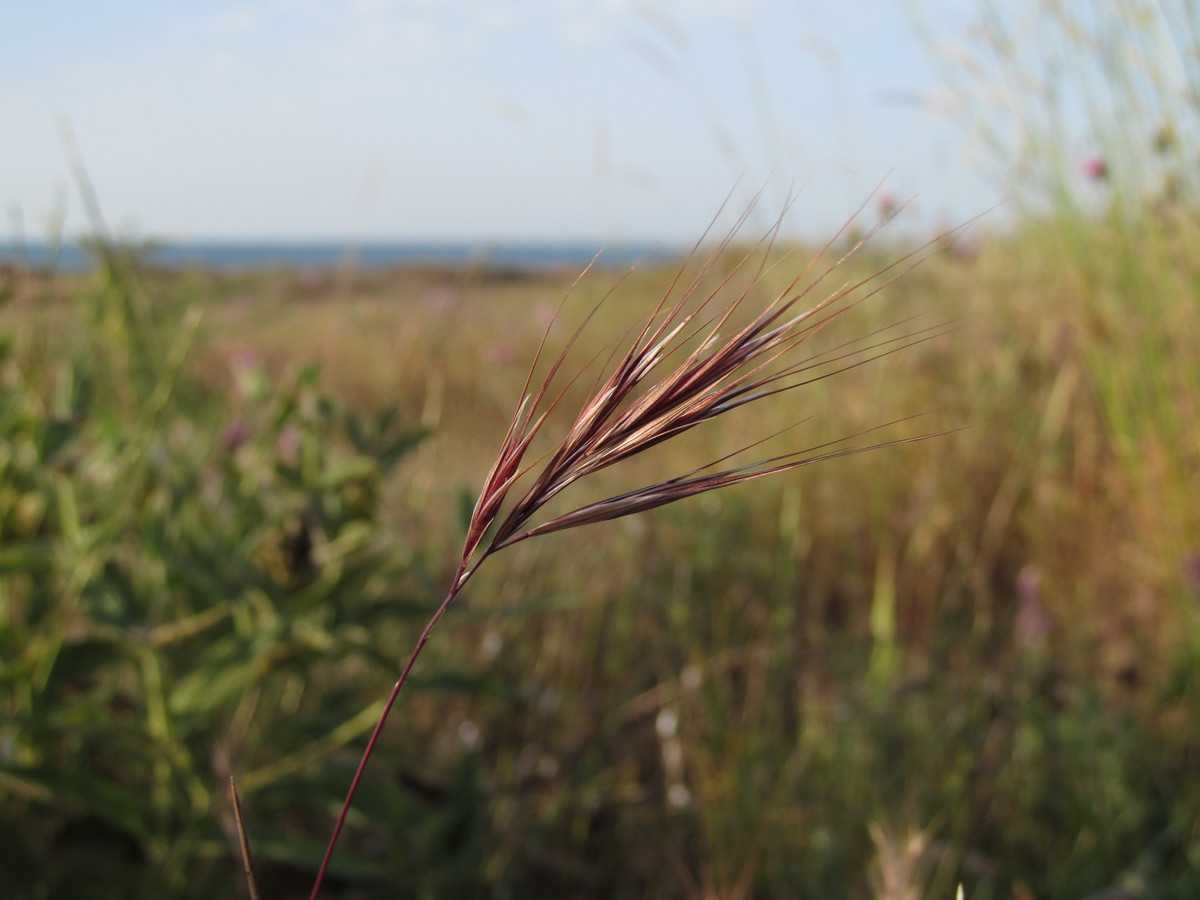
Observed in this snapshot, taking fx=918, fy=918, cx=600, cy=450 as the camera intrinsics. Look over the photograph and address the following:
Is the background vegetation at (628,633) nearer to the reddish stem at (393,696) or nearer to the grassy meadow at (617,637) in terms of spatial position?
the grassy meadow at (617,637)

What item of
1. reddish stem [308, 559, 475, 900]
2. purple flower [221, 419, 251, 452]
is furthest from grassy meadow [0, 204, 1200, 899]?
reddish stem [308, 559, 475, 900]

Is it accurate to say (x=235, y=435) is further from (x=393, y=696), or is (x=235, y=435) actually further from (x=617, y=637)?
(x=393, y=696)

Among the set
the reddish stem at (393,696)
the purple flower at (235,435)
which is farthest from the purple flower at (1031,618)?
the reddish stem at (393,696)

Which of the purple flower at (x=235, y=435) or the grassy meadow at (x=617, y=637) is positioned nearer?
the grassy meadow at (x=617, y=637)

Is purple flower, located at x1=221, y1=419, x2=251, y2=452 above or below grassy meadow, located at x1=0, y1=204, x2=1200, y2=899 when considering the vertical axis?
above

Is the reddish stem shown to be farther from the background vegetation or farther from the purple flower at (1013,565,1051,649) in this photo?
the purple flower at (1013,565,1051,649)

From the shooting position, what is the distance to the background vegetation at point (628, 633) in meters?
0.98

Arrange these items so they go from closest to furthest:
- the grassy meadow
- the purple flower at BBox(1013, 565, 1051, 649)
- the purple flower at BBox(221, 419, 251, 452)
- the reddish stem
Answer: the reddish stem < the grassy meadow < the purple flower at BBox(221, 419, 251, 452) < the purple flower at BBox(1013, 565, 1051, 649)

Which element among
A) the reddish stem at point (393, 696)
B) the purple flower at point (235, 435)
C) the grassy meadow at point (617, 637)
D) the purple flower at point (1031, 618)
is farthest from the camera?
the purple flower at point (1031, 618)

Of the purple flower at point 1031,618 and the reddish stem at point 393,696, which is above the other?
the reddish stem at point 393,696

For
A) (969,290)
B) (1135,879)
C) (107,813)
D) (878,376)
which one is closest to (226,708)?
(107,813)

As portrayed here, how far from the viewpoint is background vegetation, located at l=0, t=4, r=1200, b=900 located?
3.21ft

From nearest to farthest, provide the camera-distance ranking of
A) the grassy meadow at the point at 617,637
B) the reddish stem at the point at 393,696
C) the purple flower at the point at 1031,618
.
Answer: the reddish stem at the point at 393,696
the grassy meadow at the point at 617,637
the purple flower at the point at 1031,618

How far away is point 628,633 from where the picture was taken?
5.47 ft
